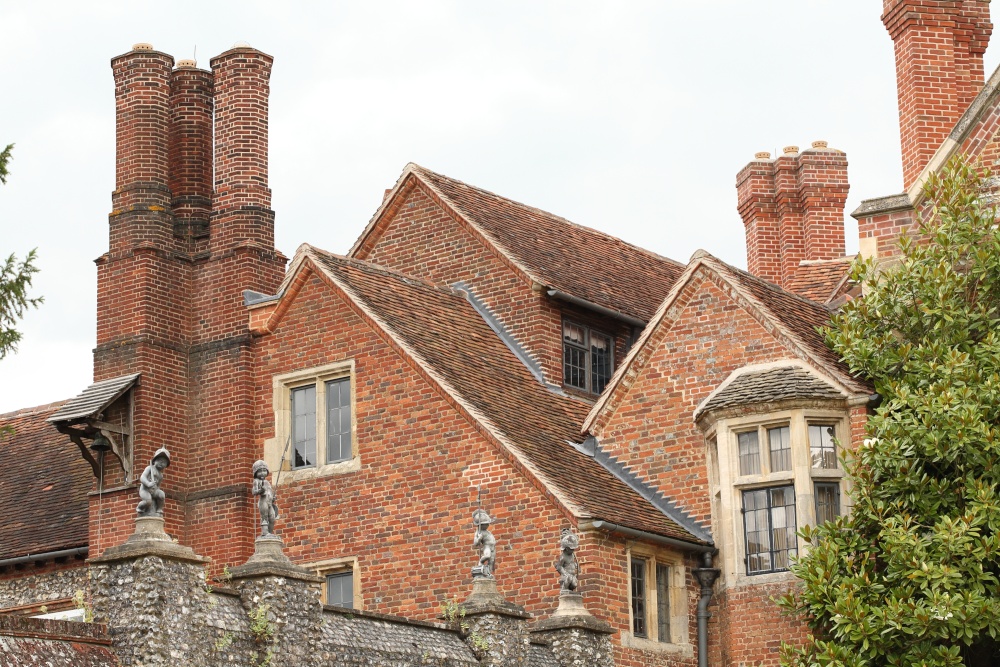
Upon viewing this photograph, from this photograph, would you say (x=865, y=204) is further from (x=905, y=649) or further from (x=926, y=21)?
(x=905, y=649)

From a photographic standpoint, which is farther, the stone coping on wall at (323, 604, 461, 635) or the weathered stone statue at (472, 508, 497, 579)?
the weathered stone statue at (472, 508, 497, 579)

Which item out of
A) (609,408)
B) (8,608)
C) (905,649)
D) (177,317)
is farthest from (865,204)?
(8,608)

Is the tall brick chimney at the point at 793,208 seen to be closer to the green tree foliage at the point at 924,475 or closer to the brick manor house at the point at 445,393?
the brick manor house at the point at 445,393

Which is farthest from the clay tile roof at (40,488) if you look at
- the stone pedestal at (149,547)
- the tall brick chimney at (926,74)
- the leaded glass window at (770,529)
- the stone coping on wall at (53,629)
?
the tall brick chimney at (926,74)

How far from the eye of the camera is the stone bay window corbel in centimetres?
2809

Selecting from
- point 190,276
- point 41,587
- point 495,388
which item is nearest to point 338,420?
point 495,388

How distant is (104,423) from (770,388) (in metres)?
10.1

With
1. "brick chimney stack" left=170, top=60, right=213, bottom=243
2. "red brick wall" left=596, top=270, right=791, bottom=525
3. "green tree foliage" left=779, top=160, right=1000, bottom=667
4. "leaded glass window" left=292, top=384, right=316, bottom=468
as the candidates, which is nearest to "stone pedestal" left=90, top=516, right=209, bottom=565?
"green tree foliage" left=779, top=160, right=1000, bottom=667

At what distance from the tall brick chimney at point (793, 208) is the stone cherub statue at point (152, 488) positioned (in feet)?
64.9

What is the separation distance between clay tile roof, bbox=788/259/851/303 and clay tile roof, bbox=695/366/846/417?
639 cm

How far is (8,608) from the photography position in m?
28.7

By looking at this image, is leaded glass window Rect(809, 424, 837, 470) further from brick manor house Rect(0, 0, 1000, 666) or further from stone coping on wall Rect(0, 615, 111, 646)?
stone coping on wall Rect(0, 615, 111, 646)

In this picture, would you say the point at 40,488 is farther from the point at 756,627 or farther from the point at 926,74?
the point at 926,74

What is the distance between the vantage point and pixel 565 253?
32031mm
